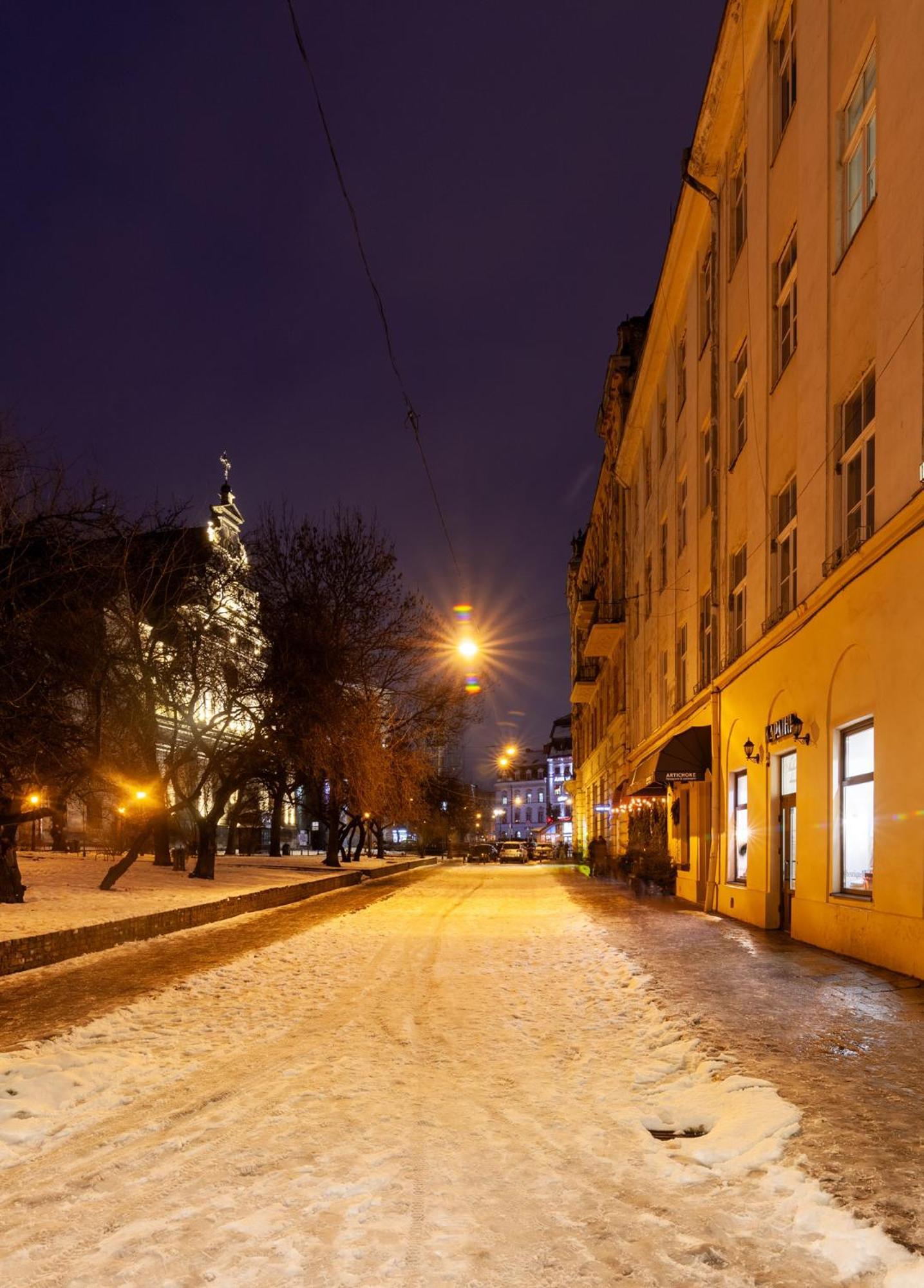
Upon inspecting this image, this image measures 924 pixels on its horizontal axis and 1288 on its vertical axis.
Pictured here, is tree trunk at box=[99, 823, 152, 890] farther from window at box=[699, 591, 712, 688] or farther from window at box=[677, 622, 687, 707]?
window at box=[677, 622, 687, 707]

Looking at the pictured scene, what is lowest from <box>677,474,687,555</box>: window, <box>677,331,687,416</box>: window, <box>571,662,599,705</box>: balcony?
<box>571,662,599,705</box>: balcony

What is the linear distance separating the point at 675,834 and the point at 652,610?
7.01 m

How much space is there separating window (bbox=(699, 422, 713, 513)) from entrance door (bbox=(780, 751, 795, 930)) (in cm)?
733

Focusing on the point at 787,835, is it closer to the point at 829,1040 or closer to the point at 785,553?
the point at 785,553

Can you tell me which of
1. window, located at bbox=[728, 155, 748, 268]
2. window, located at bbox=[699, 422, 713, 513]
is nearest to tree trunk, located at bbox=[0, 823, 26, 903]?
window, located at bbox=[699, 422, 713, 513]

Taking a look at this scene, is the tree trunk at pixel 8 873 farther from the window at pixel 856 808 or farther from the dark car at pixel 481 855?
the dark car at pixel 481 855

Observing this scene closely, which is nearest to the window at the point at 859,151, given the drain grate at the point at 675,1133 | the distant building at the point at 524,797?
the drain grate at the point at 675,1133

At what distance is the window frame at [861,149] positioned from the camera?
11.8 m

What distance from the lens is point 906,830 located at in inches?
394

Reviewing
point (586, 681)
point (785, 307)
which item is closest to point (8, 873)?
point (785, 307)

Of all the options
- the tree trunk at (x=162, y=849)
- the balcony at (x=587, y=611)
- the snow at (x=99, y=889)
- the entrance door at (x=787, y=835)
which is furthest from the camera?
the balcony at (x=587, y=611)

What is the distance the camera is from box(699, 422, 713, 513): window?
20891 millimetres

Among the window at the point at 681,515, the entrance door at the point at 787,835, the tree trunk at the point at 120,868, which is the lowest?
the tree trunk at the point at 120,868

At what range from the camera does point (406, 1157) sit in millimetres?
4793
